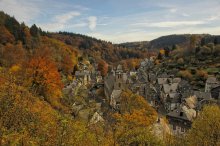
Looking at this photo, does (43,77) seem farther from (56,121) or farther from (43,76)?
(56,121)

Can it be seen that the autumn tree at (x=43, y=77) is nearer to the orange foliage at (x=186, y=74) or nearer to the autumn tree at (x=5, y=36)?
the autumn tree at (x=5, y=36)

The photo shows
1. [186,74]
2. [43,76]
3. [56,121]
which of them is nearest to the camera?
[56,121]

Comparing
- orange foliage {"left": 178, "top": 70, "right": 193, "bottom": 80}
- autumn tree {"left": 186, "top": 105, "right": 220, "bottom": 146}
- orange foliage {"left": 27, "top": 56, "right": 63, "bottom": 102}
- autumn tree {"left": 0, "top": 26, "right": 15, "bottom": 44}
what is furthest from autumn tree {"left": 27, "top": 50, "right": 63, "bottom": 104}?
orange foliage {"left": 178, "top": 70, "right": 193, "bottom": 80}

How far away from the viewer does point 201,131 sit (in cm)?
2645

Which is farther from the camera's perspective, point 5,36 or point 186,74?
point 186,74

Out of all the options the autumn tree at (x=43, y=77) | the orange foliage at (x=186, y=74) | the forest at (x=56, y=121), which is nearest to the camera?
the forest at (x=56, y=121)

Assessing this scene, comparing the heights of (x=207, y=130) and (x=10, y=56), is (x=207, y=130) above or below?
below

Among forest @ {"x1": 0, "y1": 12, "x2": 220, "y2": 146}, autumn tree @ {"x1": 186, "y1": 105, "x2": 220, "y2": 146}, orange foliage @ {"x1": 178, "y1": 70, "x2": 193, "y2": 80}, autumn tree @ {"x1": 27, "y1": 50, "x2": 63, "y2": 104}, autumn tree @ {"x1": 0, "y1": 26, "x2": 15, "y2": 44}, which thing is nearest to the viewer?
forest @ {"x1": 0, "y1": 12, "x2": 220, "y2": 146}

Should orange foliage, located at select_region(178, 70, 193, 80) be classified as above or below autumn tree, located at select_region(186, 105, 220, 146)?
below

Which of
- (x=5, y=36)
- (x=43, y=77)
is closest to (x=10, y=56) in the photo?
(x=43, y=77)

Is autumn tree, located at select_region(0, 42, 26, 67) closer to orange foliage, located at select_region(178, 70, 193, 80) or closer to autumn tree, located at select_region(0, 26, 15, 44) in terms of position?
autumn tree, located at select_region(0, 26, 15, 44)

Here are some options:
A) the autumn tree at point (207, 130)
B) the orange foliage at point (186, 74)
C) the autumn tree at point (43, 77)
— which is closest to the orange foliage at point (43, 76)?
the autumn tree at point (43, 77)

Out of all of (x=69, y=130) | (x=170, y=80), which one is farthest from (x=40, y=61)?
(x=170, y=80)

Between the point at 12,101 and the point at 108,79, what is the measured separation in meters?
62.1
